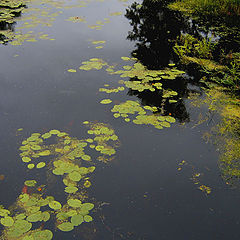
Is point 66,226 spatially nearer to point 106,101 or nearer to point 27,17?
point 106,101

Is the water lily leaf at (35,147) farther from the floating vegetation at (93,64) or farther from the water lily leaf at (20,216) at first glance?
the floating vegetation at (93,64)

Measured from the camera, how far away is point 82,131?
9.96 feet

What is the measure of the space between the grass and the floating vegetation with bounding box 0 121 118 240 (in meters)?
5.48

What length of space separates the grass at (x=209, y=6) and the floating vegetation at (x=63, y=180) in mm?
5476

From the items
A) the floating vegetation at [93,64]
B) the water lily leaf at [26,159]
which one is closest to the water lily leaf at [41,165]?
the water lily leaf at [26,159]

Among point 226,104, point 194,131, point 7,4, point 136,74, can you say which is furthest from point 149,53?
point 7,4

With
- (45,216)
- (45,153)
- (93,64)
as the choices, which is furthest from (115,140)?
(93,64)

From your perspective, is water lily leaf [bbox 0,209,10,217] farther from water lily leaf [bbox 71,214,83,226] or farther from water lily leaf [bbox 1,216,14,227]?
water lily leaf [bbox 71,214,83,226]

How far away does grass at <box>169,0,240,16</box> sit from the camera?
665 centimetres

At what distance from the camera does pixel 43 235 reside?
1.95 meters

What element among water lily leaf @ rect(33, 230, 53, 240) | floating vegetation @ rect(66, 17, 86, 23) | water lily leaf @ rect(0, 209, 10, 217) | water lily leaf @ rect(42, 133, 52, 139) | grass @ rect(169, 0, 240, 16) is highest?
grass @ rect(169, 0, 240, 16)

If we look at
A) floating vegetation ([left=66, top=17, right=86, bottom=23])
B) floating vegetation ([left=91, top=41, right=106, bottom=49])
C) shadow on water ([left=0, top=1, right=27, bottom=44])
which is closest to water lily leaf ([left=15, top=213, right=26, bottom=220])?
floating vegetation ([left=91, top=41, right=106, bottom=49])

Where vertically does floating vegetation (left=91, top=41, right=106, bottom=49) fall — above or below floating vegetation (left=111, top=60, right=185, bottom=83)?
above

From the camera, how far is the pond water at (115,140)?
6.91 ft
